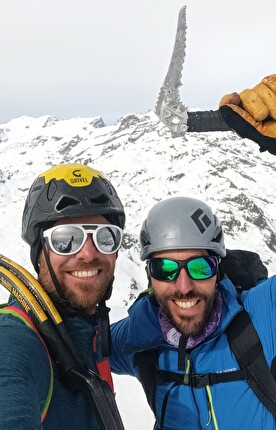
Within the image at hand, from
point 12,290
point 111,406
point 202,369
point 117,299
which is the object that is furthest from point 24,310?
point 117,299

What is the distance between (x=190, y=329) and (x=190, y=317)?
0.43ft

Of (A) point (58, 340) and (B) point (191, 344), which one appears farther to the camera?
(B) point (191, 344)

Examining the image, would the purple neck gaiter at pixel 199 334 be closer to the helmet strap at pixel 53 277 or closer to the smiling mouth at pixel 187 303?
the smiling mouth at pixel 187 303

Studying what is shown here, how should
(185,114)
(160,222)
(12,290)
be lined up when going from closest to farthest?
1. (12,290)
2. (185,114)
3. (160,222)

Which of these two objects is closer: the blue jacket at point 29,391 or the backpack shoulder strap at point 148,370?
the blue jacket at point 29,391

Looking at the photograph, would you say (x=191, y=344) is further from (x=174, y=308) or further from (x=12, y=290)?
(x=12, y=290)

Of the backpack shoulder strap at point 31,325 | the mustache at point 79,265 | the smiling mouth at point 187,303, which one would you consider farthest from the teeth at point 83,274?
the smiling mouth at point 187,303

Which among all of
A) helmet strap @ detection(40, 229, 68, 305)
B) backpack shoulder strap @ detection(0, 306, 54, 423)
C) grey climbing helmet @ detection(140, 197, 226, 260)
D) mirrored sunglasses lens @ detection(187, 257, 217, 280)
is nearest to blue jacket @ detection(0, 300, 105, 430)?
backpack shoulder strap @ detection(0, 306, 54, 423)

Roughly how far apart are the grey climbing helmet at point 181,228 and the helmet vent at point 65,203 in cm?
121

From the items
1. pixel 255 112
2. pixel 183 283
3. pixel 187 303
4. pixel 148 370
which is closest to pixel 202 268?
pixel 183 283

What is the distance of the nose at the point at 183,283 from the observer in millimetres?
4375

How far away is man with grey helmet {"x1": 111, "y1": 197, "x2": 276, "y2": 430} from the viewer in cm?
392

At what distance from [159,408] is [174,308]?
1119mm

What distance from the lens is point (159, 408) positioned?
427 cm
